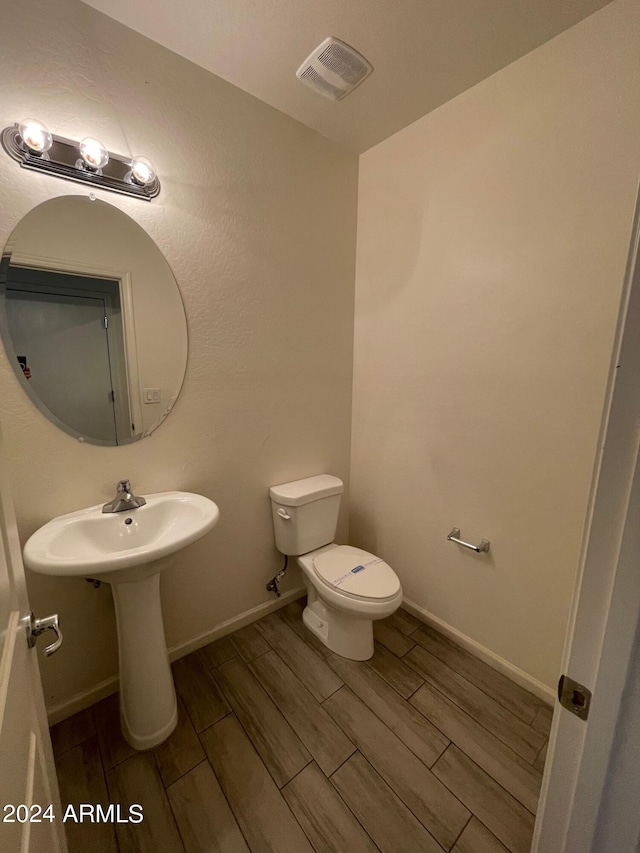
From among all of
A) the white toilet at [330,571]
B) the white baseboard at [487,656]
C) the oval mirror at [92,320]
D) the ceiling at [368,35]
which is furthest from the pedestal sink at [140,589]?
the ceiling at [368,35]

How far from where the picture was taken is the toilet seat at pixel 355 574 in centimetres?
145

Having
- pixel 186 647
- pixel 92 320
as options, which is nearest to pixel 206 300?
pixel 92 320

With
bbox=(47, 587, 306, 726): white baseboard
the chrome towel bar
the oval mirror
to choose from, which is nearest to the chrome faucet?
the oval mirror

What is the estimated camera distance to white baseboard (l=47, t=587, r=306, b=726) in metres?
1.29

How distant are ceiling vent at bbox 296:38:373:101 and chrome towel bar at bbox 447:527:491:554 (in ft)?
6.49

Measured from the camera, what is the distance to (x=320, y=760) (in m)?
1.17

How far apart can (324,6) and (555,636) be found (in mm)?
2418

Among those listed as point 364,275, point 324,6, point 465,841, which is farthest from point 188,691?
point 324,6

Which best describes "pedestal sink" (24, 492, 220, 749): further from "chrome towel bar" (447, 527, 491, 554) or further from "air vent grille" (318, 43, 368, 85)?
"air vent grille" (318, 43, 368, 85)

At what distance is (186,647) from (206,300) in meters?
1.60

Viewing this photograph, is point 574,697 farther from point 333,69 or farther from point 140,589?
point 333,69

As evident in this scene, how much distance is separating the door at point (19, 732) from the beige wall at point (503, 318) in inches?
61.2

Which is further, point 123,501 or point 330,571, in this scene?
point 330,571

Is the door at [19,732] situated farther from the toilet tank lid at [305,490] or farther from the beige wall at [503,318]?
the beige wall at [503,318]
